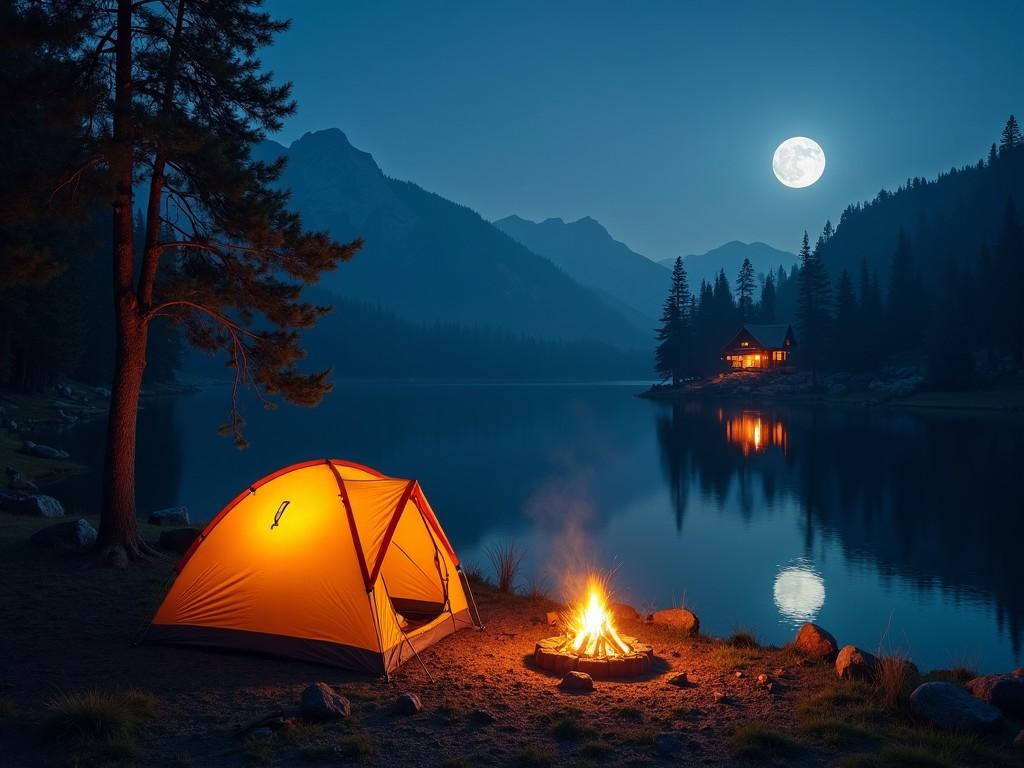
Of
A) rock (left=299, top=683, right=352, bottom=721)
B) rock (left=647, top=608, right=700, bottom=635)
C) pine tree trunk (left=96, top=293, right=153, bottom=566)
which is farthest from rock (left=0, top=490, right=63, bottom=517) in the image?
rock (left=647, top=608, right=700, bottom=635)

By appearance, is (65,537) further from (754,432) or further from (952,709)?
(754,432)

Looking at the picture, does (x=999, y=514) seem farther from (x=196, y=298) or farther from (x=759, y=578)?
(x=196, y=298)

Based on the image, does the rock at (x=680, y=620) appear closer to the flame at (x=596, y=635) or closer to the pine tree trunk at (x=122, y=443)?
the flame at (x=596, y=635)

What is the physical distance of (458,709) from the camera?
23.8ft

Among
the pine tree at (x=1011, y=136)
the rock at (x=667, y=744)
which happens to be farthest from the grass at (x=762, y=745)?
the pine tree at (x=1011, y=136)

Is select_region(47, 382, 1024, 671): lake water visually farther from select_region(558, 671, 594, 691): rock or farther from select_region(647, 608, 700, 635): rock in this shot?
select_region(558, 671, 594, 691): rock

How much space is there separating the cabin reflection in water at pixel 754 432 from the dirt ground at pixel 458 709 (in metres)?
33.2

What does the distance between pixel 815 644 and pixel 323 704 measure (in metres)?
5.92

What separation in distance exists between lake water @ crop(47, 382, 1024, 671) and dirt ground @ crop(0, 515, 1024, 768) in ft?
17.7

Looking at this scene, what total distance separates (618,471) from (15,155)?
91.0ft

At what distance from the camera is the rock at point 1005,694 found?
7.32 metres

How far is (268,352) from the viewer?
13.2 meters

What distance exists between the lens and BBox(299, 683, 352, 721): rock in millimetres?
6781

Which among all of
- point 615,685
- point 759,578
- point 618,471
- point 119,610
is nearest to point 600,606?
point 615,685
